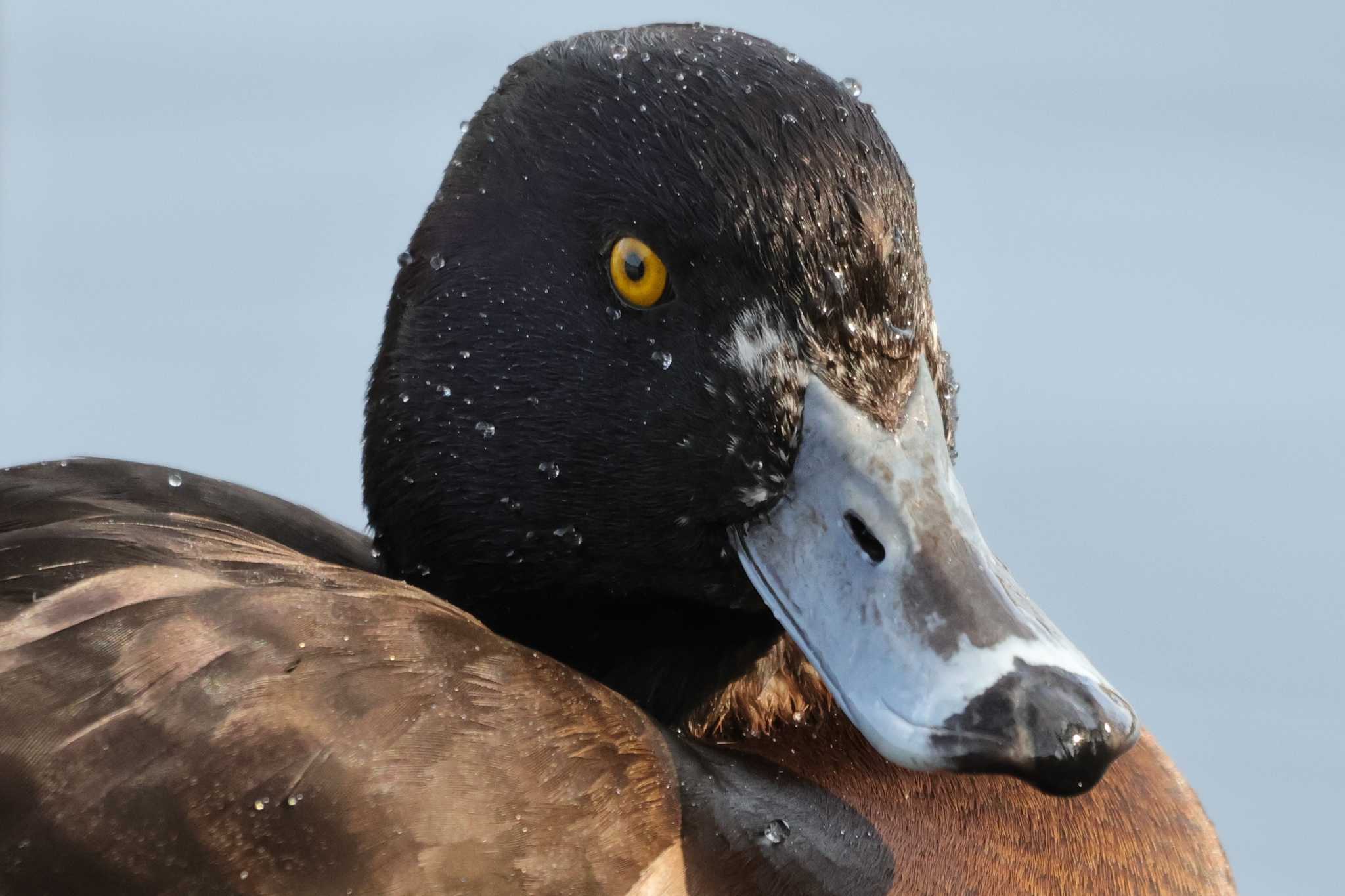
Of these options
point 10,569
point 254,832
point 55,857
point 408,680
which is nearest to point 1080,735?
point 408,680

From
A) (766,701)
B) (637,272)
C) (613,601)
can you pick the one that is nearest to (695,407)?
(637,272)

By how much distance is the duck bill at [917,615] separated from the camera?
190 centimetres

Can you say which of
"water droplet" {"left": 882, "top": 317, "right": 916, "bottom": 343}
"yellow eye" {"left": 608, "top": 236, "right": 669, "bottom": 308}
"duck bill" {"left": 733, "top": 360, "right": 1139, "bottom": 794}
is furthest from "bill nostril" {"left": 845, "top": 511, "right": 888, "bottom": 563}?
"yellow eye" {"left": 608, "top": 236, "right": 669, "bottom": 308}

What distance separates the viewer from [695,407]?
226 centimetres

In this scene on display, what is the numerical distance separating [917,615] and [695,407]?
377 millimetres

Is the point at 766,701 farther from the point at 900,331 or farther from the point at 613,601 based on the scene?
the point at 900,331

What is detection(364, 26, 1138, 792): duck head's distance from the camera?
2119mm

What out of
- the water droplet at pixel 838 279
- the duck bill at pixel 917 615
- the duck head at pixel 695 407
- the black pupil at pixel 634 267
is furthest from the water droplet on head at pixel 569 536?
the water droplet at pixel 838 279

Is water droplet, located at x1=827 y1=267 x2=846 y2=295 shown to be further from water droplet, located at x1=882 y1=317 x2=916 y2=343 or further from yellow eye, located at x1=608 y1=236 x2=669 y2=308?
yellow eye, located at x1=608 y1=236 x2=669 y2=308

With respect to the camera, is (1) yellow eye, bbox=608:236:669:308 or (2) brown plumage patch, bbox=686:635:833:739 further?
(2) brown plumage patch, bbox=686:635:833:739

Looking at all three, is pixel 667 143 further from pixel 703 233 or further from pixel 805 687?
pixel 805 687

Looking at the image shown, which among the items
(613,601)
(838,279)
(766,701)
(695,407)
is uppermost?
(838,279)

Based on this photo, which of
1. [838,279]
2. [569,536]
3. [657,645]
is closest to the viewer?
[838,279]

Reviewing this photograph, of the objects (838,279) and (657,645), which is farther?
(657,645)
